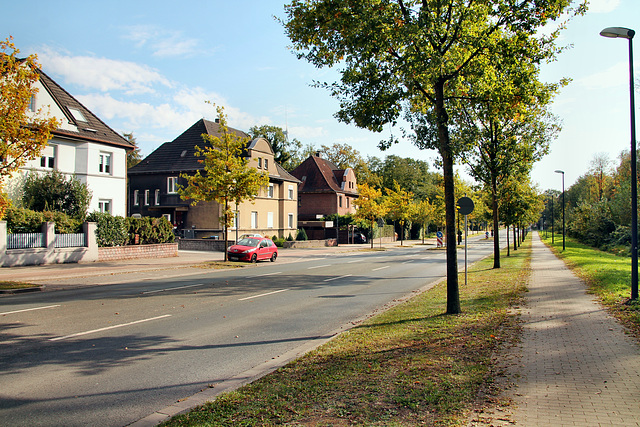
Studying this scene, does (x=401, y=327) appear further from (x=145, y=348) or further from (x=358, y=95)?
(x=358, y=95)

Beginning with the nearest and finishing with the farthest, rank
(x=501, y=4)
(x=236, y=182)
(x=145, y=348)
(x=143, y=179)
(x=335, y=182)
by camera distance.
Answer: (x=145, y=348)
(x=501, y=4)
(x=236, y=182)
(x=143, y=179)
(x=335, y=182)

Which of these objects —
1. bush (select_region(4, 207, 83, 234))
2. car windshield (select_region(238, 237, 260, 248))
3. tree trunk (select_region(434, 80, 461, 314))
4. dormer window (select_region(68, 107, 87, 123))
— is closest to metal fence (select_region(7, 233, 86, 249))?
bush (select_region(4, 207, 83, 234))

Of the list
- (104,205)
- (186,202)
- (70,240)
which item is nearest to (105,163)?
(104,205)

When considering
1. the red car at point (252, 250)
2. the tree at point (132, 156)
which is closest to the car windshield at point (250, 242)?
the red car at point (252, 250)

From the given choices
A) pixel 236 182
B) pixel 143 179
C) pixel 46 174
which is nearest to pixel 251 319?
pixel 236 182

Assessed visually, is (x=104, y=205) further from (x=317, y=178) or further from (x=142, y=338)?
(x=317, y=178)

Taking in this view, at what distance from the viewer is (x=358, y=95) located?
11.0m

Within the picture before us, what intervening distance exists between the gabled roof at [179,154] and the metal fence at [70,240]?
19.3 metres

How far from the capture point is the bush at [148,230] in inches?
1057

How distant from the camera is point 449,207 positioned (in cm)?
989

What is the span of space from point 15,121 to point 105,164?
1953cm

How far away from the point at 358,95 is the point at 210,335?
6430mm

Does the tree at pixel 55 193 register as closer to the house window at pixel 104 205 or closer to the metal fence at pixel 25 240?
the house window at pixel 104 205

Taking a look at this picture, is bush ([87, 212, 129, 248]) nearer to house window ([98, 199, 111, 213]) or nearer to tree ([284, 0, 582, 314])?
house window ([98, 199, 111, 213])
